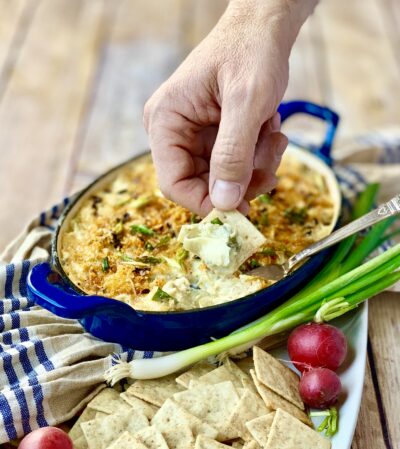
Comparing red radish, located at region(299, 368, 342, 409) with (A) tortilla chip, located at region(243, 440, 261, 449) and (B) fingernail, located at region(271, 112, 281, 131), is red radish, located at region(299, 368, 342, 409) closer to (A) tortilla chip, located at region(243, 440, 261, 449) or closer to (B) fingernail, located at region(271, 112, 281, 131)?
(A) tortilla chip, located at region(243, 440, 261, 449)

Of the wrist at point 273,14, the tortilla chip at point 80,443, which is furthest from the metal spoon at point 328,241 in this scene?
the tortilla chip at point 80,443

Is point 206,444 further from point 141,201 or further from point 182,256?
point 141,201

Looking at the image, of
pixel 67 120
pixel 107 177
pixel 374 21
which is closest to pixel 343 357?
pixel 107 177

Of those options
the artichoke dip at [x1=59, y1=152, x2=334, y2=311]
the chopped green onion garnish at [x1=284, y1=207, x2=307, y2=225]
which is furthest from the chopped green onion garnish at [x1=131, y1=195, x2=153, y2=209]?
the chopped green onion garnish at [x1=284, y1=207, x2=307, y2=225]

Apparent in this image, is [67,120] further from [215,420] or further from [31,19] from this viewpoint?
[215,420]

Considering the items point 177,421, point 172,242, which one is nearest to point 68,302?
point 177,421

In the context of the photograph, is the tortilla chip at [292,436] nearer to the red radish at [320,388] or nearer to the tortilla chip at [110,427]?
the red radish at [320,388]
